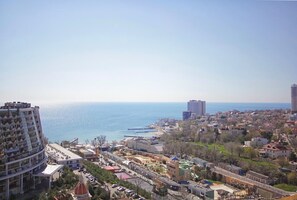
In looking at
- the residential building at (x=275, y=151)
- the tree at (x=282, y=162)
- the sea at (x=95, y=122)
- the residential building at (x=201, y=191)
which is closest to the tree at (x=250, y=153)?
the residential building at (x=275, y=151)

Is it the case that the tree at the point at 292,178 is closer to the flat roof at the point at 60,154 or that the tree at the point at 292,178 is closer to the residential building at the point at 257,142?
the residential building at the point at 257,142

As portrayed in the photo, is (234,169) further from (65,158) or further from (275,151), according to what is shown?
(65,158)

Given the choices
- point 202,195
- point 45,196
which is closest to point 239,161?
point 202,195

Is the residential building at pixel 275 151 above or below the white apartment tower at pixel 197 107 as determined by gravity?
below

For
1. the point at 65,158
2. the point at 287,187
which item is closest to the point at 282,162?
the point at 287,187

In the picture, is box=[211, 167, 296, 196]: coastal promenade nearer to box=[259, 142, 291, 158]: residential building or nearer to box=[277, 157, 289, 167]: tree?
box=[277, 157, 289, 167]: tree

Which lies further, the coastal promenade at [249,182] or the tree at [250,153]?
the tree at [250,153]

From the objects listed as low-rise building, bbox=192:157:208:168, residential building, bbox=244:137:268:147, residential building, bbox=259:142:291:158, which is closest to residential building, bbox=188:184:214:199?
low-rise building, bbox=192:157:208:168
